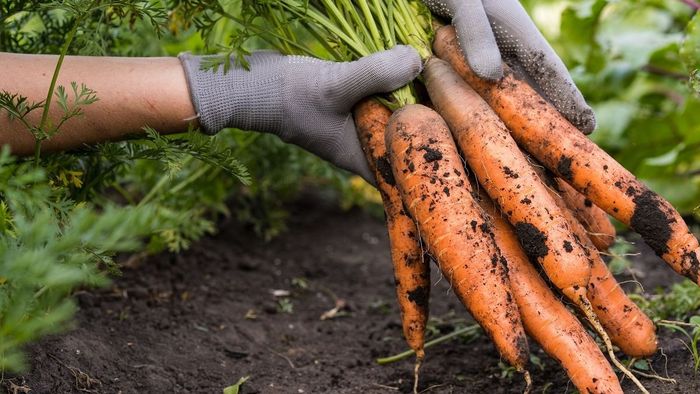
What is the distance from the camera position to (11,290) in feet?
4.40

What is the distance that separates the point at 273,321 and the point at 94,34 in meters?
1.10

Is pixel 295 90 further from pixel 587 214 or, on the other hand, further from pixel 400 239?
pixel 587 214

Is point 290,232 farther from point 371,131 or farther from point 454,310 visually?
point 371,131

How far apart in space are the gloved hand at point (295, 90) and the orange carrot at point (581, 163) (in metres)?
0.21

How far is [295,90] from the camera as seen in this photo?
80.7 inches

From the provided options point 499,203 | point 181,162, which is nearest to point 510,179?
point 499,203

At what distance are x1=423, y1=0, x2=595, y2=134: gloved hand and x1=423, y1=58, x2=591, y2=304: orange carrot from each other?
0.32 ft

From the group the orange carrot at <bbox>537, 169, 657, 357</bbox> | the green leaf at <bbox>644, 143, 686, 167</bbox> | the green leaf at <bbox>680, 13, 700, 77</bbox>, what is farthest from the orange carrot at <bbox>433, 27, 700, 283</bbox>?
the green leaf at <bbox>644, 143, 686, 167</bbox>

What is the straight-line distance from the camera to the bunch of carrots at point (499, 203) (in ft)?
5.92

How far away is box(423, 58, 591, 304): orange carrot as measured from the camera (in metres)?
1.80

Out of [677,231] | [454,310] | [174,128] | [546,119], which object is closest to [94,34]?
[174,128]

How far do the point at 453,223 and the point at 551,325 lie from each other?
347 mm

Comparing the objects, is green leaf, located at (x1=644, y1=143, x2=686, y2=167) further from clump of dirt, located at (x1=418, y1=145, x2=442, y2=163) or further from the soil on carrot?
clump of dirt, located at (x1=418, y1=145, x2=442, y2=163)

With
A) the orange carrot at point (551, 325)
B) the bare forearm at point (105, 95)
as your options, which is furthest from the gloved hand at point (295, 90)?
the orange carrot at point (551, 325)
